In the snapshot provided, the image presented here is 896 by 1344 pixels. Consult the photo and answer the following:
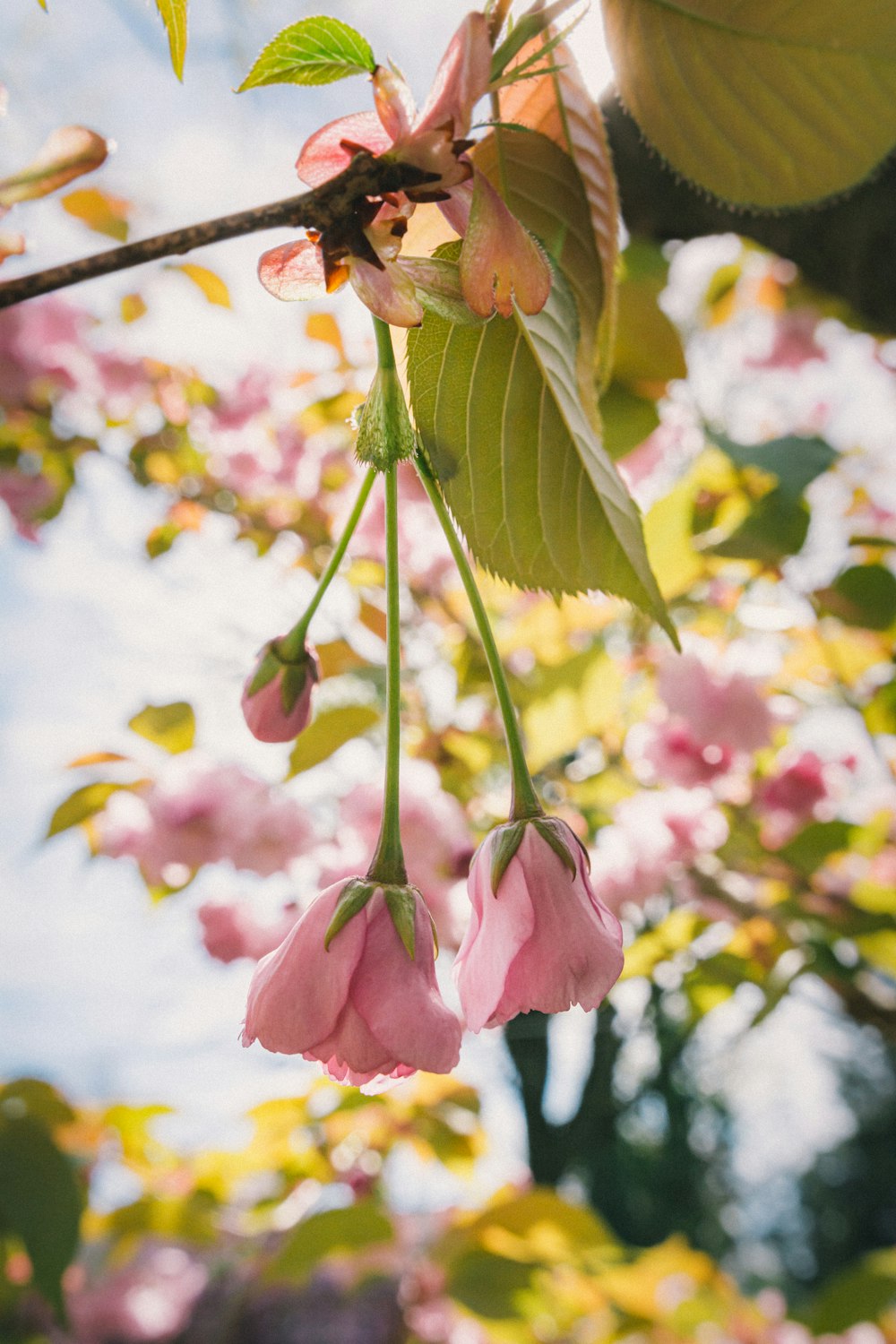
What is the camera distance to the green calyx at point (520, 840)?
0.65 feet

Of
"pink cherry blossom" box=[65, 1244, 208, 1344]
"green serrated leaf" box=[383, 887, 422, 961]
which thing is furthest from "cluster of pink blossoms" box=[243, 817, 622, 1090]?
"pink cherry blossom" box=[65, 1244, 208, 1344]

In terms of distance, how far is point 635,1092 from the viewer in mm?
2490

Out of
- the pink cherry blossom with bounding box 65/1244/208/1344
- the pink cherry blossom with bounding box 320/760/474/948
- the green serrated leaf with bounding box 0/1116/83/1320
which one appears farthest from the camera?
the pink cherry blossom with bounding box 65/1244/208/1344

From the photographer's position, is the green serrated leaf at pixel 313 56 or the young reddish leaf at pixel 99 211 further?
the young reddish leaf at pixel 99 211

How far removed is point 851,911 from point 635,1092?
204 cm

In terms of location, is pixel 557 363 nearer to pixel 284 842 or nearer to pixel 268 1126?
pixel 284 842

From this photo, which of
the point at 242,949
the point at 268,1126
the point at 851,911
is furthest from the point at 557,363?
the point at 268,1126

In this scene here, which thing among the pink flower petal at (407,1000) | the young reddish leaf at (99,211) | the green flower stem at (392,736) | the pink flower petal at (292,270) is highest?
the young reddish leaf at (99,211)

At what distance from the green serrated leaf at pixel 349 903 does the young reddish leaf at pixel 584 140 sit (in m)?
0.15

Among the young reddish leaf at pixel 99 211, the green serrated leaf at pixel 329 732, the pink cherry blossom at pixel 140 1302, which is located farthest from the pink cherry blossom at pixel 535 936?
the pink cherry blossom at pixel 140 1302

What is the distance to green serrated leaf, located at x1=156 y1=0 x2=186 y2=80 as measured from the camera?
0.58 ft

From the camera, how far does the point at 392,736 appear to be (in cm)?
21

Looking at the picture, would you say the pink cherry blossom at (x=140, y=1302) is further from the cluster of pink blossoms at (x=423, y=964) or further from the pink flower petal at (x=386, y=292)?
the pink flower petal at (x=386, y=292)

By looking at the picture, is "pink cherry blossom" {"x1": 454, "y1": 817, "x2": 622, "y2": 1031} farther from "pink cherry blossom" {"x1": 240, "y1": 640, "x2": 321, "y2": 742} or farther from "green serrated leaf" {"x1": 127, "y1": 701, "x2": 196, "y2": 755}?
"green serrated leaf" {"x1": 127, "y1": 701, "x2": 196, "y2": 755}
